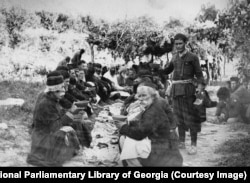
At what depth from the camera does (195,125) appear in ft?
14.2

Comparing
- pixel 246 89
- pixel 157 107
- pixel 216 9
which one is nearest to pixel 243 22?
pixel 216 9

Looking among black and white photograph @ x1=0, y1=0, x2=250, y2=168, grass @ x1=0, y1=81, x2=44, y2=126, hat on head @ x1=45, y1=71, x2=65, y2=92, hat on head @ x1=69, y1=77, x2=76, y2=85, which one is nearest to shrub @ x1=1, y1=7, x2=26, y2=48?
black and white photograph @ x1=0, y1=0, x2=250, y2=168

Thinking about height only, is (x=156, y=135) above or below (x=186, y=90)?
below

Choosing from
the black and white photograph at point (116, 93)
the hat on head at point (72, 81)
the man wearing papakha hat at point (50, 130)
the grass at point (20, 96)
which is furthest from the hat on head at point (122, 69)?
the man wearing papakha hat at point (50, 130)

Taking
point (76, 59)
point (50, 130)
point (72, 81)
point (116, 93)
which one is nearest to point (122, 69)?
point (116, 93)

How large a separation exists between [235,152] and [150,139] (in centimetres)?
142

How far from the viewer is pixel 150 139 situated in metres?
3.24

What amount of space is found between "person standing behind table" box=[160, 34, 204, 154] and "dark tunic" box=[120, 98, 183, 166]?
1.09 meters

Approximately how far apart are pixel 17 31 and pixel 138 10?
7.69 feet

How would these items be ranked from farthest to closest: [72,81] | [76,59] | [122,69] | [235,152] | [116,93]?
1. [122,69]
2. [116,93]
3. [76,59]
4. [72,81]
5. [235,152]

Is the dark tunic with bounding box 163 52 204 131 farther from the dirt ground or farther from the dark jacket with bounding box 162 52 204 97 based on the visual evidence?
the dirt ground

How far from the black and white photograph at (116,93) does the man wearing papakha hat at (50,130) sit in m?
0.01

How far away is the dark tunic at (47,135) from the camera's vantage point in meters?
3.52

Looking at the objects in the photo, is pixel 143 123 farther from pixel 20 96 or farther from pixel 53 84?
pixel 20 96
